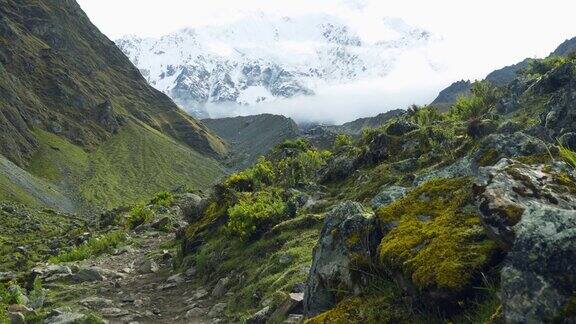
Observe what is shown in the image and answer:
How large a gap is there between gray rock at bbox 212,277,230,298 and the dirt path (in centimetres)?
35

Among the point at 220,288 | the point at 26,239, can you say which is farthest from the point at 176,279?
the point at 26,239

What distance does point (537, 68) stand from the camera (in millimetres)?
37062

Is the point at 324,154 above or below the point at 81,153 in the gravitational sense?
below

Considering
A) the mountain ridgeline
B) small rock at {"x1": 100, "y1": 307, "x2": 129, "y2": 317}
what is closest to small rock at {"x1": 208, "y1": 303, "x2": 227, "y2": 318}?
the mountain ridgeline

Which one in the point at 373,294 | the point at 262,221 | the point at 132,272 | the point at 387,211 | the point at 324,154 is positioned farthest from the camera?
the point at 324,154

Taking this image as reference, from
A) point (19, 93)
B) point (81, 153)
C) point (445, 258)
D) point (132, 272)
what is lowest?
point (132, 272)

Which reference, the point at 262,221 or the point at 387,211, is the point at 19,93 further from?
the point at 387,211

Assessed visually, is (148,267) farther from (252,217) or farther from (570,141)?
(570,141)

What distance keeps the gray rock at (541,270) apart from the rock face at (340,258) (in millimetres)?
3240

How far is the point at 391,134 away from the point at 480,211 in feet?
77.0

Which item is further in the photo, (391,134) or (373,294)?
(391,134)

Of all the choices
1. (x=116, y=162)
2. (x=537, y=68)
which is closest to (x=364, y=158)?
(x=537, y=68)

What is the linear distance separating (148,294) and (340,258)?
12.2 meters

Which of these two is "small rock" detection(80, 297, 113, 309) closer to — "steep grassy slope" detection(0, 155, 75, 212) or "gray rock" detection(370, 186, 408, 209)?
"gray rock" detection(370, 186, 408, 209)
